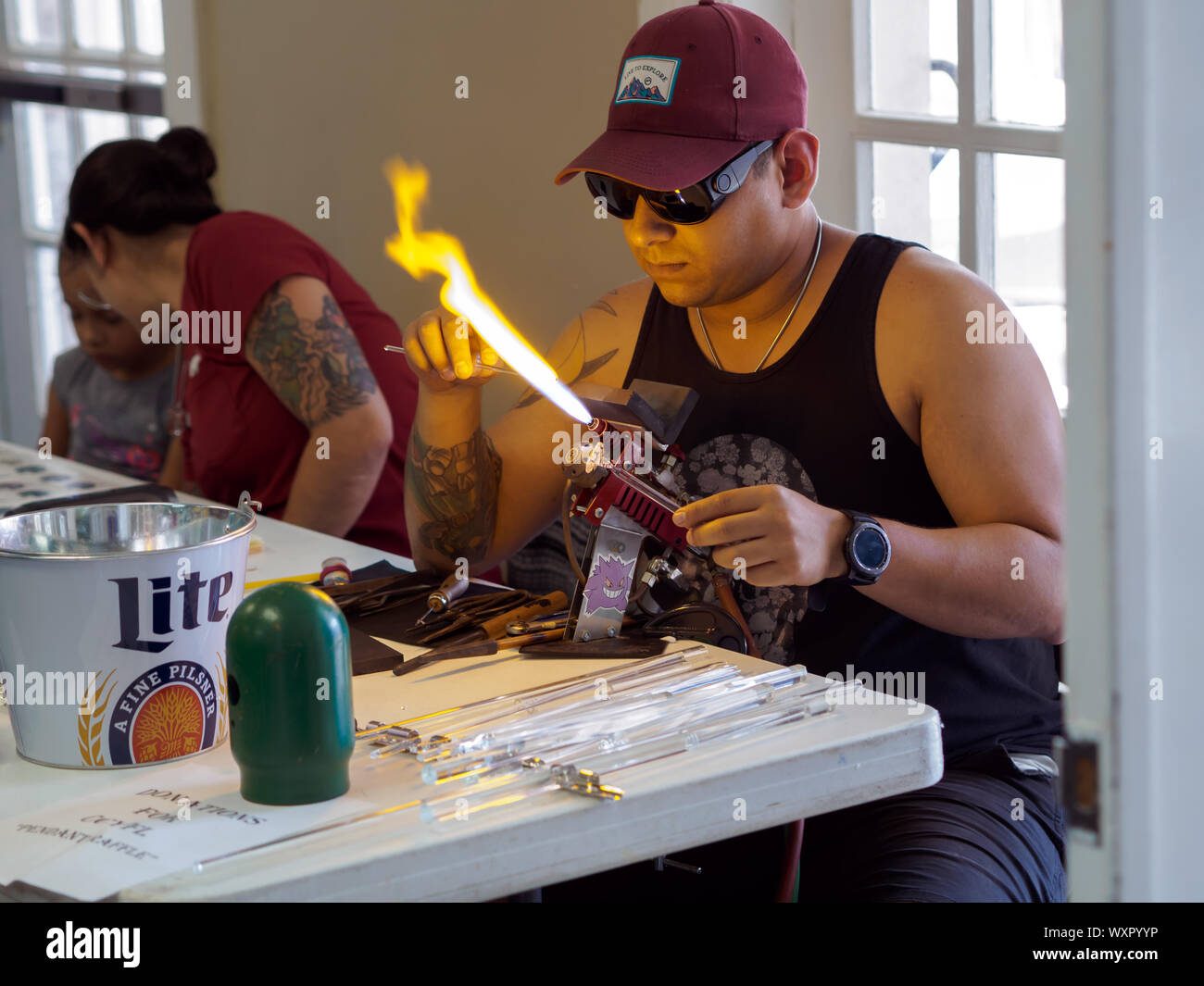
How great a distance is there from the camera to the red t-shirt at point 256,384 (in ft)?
8.21

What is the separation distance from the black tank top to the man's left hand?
0.93 ft

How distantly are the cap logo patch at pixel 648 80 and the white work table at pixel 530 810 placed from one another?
0.79 meters

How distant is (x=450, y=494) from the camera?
180 cm

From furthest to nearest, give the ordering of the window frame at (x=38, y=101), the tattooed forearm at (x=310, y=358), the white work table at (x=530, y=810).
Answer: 1. the window frame at (x=38, y=101)
2. the tattooed forearm at (x=310, y=358)
3. the white work table at (x=530, y=810)

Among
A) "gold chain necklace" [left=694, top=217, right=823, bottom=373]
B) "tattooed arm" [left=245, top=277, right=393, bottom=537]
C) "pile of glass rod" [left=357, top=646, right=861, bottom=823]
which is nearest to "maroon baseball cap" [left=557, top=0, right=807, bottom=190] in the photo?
"gold chain necklace" [left=694, top=217, right=823, bottom=373]

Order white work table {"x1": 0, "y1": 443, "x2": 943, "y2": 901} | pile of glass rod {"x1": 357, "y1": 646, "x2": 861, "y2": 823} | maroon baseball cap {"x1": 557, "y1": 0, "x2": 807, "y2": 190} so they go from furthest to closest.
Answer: maroon baseball cap {"x1": 557, "y1": 0, "x2": 807, "y2": 190}
pile of glass rod {"x1": 357, "y1": 646, "x2": 861, "y2": 823}
white work table {"x1": 0, "y1": 443, "x2": 943, "y2": 901}

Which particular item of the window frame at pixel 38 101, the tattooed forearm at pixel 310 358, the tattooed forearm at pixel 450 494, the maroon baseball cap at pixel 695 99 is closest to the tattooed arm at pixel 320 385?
the tattooed forearm at pixel 310 358

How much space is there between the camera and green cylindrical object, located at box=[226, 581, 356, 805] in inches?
37.2

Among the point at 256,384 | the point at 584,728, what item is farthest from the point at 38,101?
the point at 584,728

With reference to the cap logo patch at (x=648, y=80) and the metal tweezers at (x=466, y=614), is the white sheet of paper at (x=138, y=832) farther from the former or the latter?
the cap logo patch at (x=648, y=80)

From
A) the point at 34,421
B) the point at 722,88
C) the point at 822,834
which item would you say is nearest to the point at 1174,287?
the point at 822,834

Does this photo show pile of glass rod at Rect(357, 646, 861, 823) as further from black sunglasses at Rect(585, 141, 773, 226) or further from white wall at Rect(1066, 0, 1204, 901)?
black sunglasses at Rect(585, 141, 773, 226)

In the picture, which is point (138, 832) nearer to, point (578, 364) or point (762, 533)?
point (762, 533)
